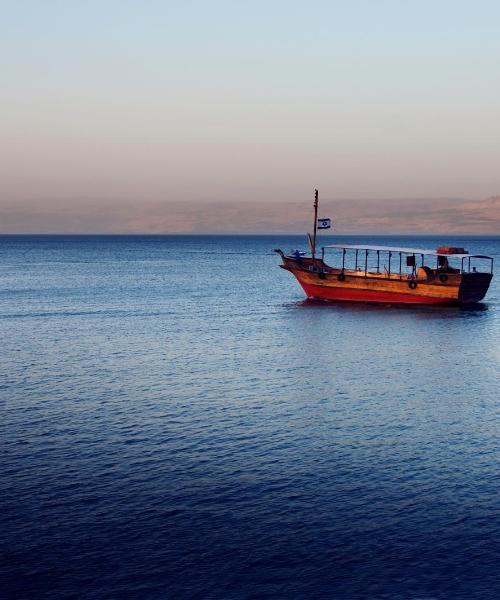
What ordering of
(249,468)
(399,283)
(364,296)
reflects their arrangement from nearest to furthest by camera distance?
1. (249,468)
2. (399,283)
3. (364,296)

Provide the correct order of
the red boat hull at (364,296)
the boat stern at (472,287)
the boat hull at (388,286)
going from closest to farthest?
1. the boat stern at (472,287)
2. the boat hull at (388,286)
3. the red boat hull at (364,296)

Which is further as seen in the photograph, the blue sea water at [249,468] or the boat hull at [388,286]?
the boat hull at [388,286]

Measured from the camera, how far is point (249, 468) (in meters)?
28.8

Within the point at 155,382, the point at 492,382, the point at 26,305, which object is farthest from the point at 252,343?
the point at 26,305

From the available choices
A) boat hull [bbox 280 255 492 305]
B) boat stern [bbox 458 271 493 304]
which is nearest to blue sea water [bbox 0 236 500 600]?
boat hull [bbox 280 255 492 305]

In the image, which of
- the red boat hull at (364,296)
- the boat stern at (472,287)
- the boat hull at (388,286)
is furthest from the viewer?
the red boat hull at (364,296)

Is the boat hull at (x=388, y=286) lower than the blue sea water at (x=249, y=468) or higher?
higher

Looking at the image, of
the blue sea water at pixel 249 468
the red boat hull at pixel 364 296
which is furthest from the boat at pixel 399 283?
the blue sea water at pixel 249 468

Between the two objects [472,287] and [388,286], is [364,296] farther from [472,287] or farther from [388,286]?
[472,287]

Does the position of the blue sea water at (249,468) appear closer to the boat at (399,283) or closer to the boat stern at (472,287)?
the boat at (399,283)

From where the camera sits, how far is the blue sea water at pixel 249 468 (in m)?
20.8

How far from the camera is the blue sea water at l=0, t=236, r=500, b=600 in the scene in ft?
68.1

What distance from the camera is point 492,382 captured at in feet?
149

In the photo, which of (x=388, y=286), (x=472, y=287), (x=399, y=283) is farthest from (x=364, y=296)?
(x=472, y=287)
